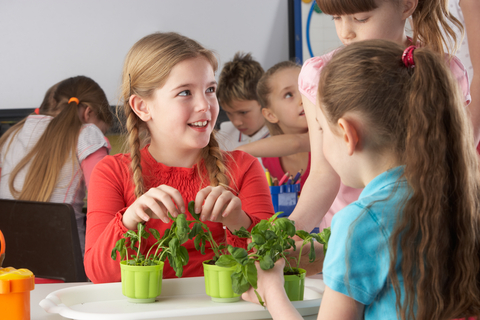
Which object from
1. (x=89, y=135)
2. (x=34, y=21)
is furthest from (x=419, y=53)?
(x=34, y=21)

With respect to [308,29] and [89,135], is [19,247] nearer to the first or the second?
[89,135]

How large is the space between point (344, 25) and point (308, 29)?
269 cm

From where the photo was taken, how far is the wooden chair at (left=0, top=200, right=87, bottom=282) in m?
1.41

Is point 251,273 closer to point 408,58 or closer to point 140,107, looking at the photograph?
point 408,58

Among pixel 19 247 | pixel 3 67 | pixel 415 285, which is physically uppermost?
pixel 3 67

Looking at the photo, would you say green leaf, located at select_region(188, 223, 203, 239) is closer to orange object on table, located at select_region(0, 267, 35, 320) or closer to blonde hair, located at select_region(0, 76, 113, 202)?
orange object on table, located at select_region(0, 267, 35, 320)

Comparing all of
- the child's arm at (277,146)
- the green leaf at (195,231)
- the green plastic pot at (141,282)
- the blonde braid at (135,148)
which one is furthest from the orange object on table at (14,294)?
the child's arm at (277,146)

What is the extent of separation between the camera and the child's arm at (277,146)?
73.7 inches

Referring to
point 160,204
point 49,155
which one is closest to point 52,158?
point 49,155

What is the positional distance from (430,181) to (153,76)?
82 cm

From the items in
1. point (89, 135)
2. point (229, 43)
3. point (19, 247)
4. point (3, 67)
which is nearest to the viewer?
point (19, 247)

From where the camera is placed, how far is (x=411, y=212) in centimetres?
58

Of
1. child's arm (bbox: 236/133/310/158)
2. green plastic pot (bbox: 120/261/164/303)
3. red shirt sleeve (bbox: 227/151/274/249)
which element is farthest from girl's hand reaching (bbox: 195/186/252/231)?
child's arm (bbox: 236/133/310/158)

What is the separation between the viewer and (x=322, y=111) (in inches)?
27.2
